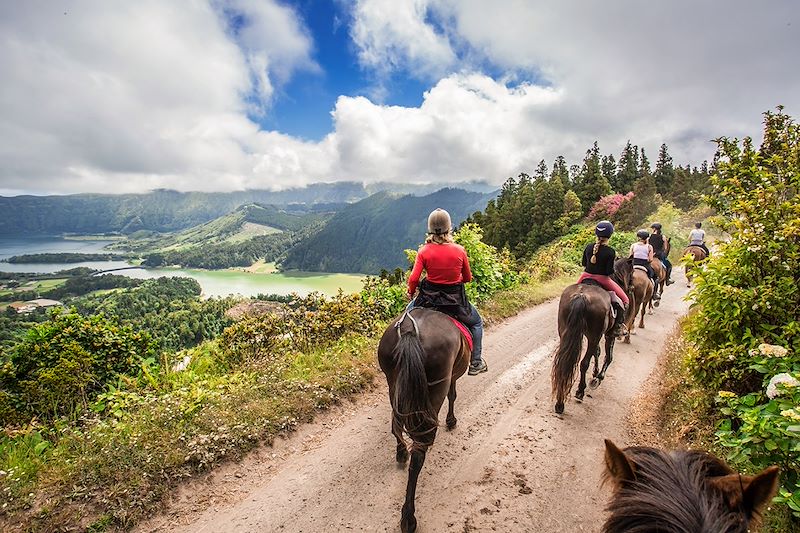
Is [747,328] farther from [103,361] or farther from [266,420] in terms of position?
[103,361]

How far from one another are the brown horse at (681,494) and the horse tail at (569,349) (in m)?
3.75

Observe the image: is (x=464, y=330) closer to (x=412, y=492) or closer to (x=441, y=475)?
(x=441, y=475)

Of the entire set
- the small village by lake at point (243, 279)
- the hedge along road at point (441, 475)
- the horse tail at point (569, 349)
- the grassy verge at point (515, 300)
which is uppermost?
the horse tail at point (569, 349)

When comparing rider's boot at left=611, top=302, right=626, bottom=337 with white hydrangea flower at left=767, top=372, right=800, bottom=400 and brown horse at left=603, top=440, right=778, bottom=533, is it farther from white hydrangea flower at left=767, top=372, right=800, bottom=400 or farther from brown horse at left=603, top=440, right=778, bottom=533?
brown horse at left=603, top=440, right=778, bottom=533

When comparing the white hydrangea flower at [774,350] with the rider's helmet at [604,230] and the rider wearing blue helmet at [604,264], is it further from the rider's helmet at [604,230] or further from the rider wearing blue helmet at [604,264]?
the rider's helmet at [604,230]

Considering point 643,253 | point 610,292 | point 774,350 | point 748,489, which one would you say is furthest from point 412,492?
point 643,253

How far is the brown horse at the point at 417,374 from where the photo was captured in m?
3.54

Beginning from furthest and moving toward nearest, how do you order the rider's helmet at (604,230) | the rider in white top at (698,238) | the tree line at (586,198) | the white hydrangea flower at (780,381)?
the tree line at (586,198) → the rider in white top at (698,238) → the rider's helmet at (604,230) → the white hydrangea flower at (780,381)

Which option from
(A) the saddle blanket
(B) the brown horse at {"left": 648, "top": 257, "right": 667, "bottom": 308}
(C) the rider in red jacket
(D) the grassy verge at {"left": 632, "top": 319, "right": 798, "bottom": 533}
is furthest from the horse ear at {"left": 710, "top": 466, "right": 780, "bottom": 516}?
(B) the brown horse at {"left": 648, "top": 257, "right": 667, "bottom": 308}

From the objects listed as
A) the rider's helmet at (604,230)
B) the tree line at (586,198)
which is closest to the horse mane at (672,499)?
the rider's helmet at (604,230)

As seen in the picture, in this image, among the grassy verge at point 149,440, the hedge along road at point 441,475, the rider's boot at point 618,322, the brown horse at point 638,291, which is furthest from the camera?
the brown horse at point 638,291

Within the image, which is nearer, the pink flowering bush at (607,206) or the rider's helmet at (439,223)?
the rider's helmet at (439,223)

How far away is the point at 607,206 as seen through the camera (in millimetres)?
40125

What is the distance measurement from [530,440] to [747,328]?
291cm
